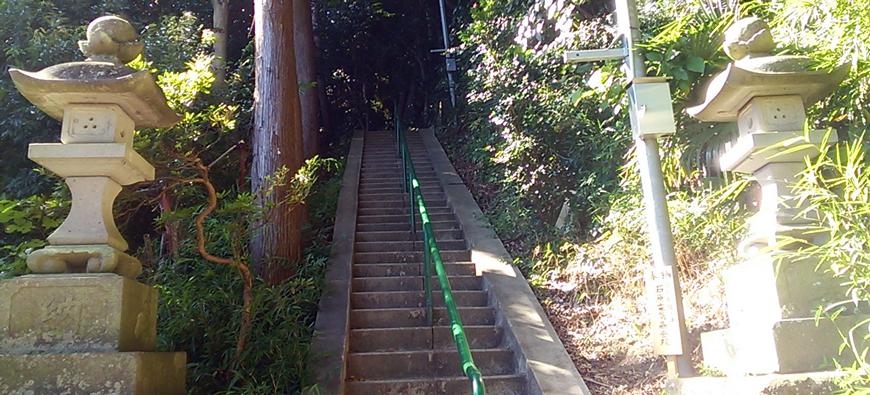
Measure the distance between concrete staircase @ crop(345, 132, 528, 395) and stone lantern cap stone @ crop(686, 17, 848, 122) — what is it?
2.24 meters

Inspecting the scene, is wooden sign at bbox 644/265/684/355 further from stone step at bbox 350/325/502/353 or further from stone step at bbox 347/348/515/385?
stone step at bbox 350/325/502/353

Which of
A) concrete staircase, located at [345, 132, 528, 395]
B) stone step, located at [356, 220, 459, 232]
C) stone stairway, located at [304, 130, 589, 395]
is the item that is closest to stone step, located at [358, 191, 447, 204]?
concrete staircase, located at [345, 132, 528, 395]

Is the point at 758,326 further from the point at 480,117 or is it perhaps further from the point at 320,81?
the point at 320,81

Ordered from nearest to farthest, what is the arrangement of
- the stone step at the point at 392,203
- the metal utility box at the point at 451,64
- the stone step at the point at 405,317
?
the stone step at the point at 405,317 < the stone step at the point at 392,203 < the metal utility box at the point at 451,64

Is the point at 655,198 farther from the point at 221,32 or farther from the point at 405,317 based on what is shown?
the point at 221,32

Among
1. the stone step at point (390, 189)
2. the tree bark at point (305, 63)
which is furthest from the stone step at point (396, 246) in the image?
the tree bark at point (305, 63)

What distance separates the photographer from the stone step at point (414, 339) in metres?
4.62

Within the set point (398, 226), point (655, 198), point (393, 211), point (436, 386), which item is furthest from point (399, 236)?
point (655, 198)

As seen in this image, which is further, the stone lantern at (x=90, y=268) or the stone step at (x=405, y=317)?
the stone step at (x=405, y=317)

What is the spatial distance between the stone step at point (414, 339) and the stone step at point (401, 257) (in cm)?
153

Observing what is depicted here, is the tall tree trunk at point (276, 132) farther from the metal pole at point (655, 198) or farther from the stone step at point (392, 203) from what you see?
the metal pole at point (655, 198)

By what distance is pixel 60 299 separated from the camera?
9.67 feet

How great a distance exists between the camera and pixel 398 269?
5.89 m

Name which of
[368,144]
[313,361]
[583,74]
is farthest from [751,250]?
[368,144]
